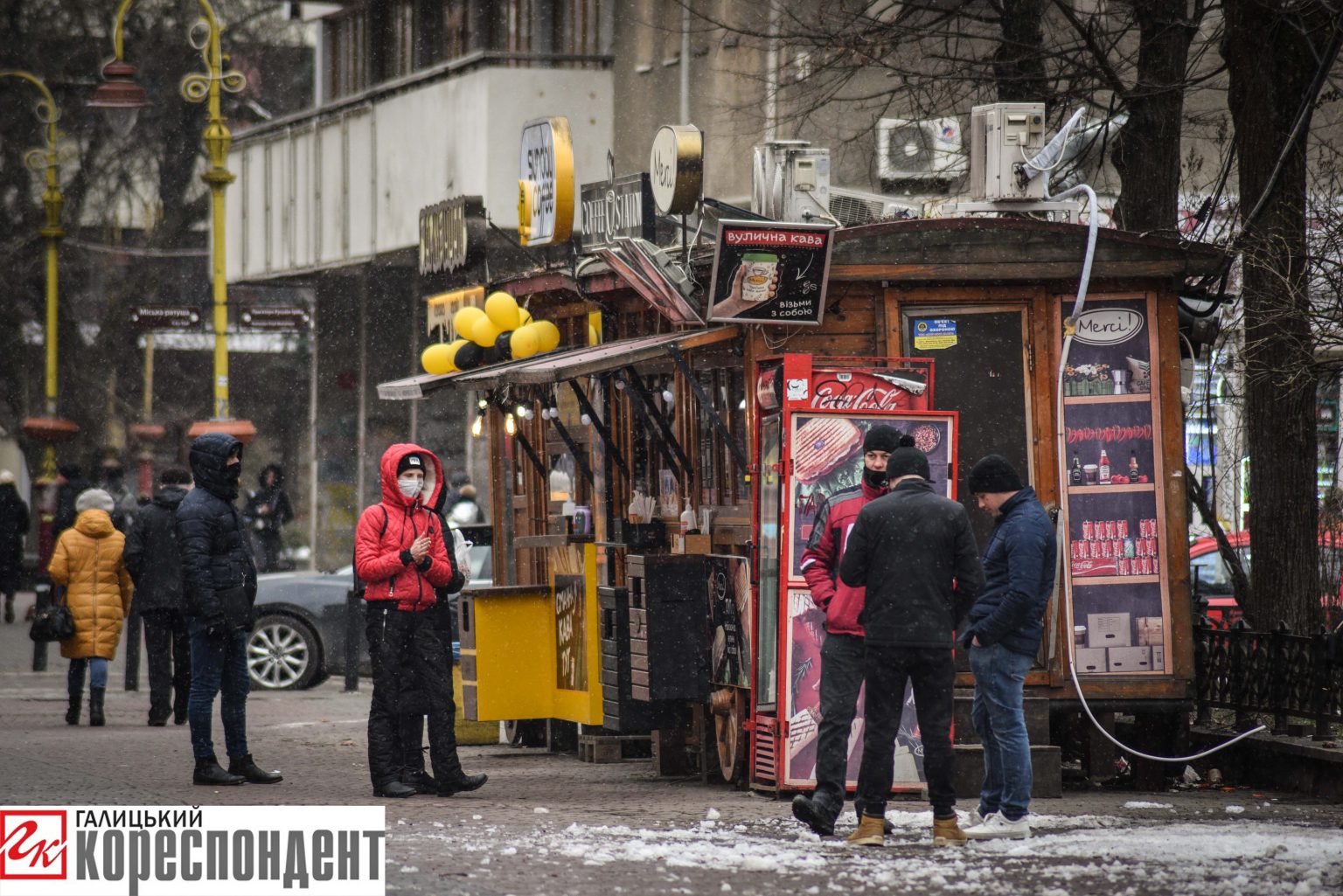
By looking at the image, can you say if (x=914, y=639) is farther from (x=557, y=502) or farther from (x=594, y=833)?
(x=557, y=502)

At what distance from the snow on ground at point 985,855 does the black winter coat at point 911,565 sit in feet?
3.11

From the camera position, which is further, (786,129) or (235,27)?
(235,27)

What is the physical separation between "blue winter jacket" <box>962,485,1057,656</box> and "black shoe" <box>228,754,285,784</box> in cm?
412

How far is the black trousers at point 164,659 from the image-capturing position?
15.7m

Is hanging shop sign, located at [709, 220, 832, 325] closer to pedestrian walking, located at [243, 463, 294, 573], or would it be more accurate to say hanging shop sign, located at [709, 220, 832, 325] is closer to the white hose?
the white hose

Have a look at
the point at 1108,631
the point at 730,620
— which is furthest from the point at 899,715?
the point at 1108,631

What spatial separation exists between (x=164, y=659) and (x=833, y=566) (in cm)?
749

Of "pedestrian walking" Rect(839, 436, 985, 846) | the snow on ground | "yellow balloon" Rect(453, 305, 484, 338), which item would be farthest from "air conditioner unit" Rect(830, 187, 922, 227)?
the snow on ground

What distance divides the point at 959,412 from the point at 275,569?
59.9 ft

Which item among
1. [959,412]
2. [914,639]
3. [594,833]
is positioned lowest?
[594,833]

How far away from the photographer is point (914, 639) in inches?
364

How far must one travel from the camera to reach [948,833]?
9367mm

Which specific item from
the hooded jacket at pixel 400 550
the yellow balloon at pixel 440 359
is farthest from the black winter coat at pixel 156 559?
the hooded jacket at pixel 400 550

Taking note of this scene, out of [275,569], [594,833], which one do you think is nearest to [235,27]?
[275,569]
